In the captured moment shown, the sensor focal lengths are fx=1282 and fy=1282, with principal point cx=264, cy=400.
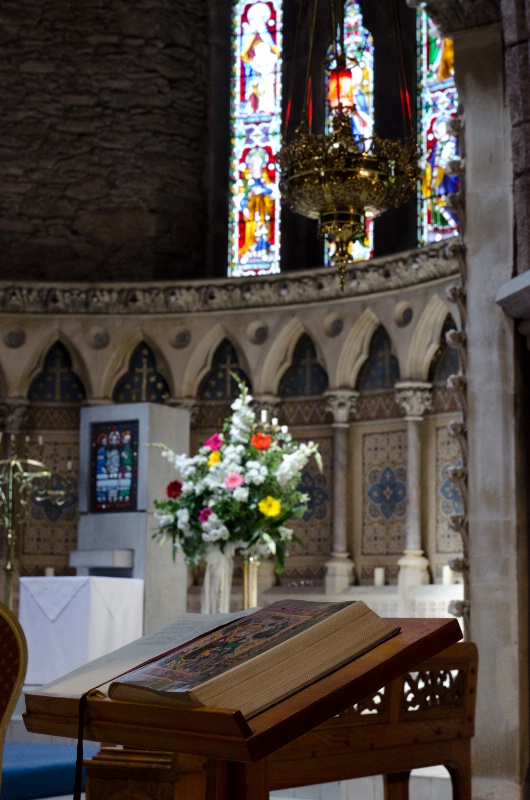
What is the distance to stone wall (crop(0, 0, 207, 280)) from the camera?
400 inches

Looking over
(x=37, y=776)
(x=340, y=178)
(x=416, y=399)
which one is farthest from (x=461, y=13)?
(x=416, y=399)

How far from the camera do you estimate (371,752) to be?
7.73 feet

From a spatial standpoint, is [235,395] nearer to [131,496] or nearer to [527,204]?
[131,496]

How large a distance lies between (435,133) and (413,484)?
2.75 m

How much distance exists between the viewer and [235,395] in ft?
31.2

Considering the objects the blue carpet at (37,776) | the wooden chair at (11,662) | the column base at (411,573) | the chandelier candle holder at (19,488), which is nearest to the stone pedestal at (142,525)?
the chandelier candle holder at (19,488)

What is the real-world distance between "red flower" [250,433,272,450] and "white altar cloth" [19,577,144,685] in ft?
3.68

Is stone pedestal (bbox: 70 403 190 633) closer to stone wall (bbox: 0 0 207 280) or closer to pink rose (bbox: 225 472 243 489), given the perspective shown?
pink rose (bbox: 225 472 243 489)

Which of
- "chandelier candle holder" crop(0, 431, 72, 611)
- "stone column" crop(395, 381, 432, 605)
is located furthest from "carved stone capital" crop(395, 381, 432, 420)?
"chandelier candle holder" crop(0, 431, 72, 611)

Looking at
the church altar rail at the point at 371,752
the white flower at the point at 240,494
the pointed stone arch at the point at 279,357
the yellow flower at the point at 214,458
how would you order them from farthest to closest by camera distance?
1. the pointed stone arch at the point at 279,357
2. the yellow flower at the point at 214,458
3. the white flower at the point at 240,494
4. the church altar rail at the point at 371,752

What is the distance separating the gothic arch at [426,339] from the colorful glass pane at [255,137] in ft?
6.51

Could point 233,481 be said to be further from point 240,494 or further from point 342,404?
point 342,404

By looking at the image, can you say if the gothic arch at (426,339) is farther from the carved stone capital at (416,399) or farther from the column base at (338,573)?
the column base at (338,573)

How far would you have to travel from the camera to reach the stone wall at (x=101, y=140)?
33.4 feet
